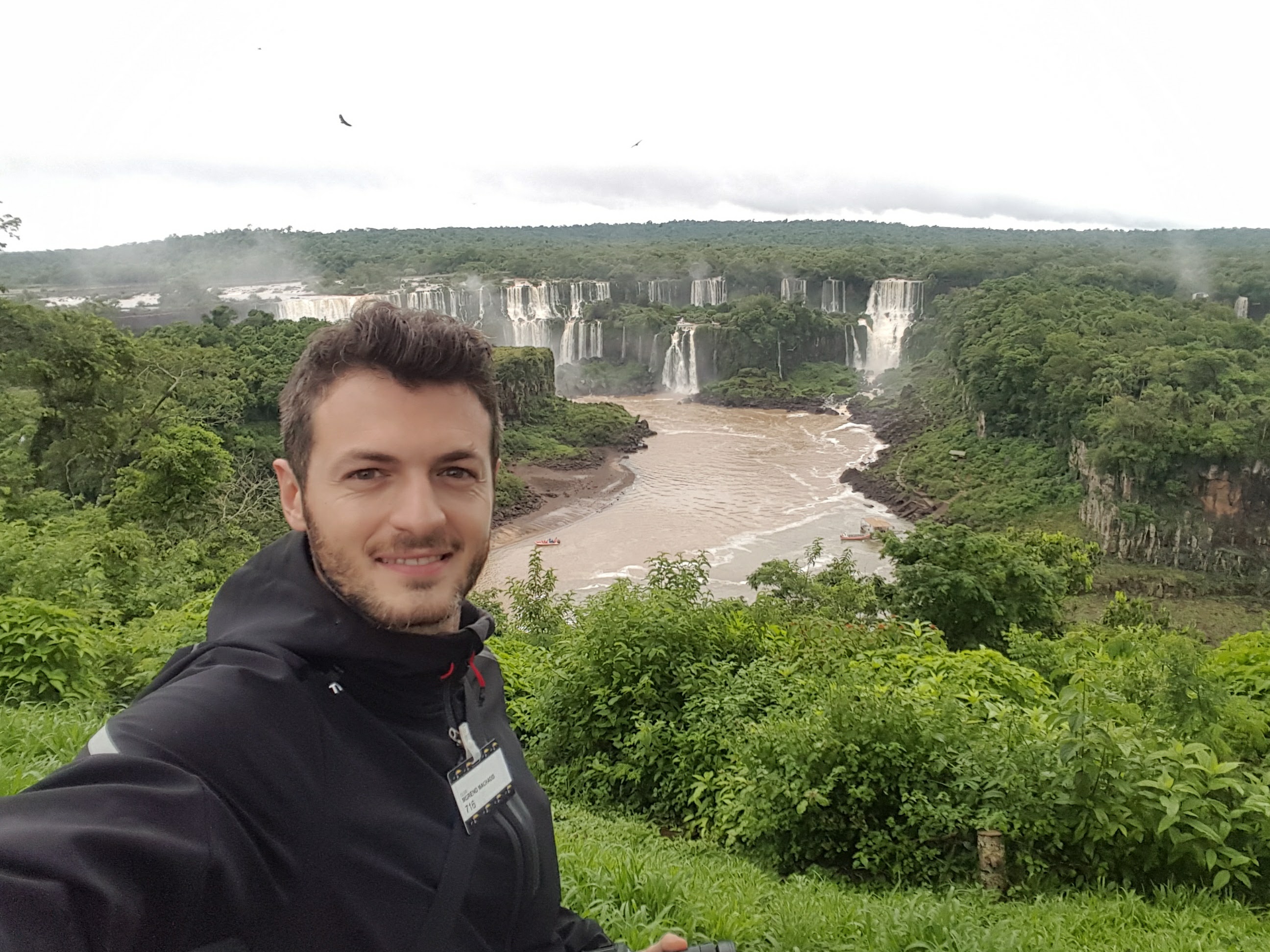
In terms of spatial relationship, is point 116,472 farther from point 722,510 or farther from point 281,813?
point 722,510

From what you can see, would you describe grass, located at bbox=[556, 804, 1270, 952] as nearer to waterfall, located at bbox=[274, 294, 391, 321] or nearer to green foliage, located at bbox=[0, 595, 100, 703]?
green foliage, located at bbox=[0, 595, 100, 703]

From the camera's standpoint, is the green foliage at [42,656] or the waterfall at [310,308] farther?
the waterfall at [310,308]

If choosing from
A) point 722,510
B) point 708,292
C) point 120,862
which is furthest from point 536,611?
point 708,292

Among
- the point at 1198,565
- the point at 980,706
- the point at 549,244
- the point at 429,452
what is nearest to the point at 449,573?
the point at 429,452

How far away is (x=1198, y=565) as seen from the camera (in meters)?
28.9

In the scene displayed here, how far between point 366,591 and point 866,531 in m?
30.1

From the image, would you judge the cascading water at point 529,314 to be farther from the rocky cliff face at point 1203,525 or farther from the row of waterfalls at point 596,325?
the rocky cliff face at point 1203,525

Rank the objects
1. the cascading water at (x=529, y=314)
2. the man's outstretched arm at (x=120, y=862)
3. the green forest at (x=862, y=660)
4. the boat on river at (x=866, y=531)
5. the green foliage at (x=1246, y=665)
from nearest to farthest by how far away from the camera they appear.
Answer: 1. the man's outstretched arm at (x=120, y=862)
2. the green forest at (x=862, y=660)
3. the green foliage at (x=1246, y=665)
4. the boat on river at (x=866, y=531)
5. the cascading water at (x=529, y=314)

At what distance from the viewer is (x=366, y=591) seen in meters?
1.28

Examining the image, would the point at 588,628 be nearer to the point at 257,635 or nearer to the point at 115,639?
the point at 115,639

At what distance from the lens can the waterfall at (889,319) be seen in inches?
2375

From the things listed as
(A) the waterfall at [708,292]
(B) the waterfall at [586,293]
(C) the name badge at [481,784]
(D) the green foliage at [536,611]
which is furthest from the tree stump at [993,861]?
(A) the waterfall at [708,292]

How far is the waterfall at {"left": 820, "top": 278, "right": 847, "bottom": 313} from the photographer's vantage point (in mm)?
67125

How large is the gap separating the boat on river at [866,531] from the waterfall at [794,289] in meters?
39.5
